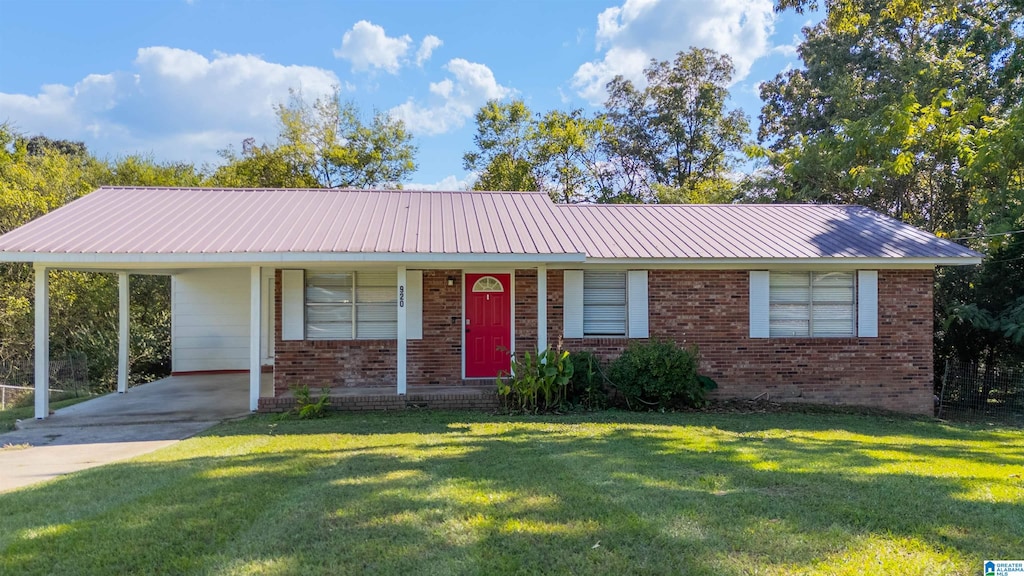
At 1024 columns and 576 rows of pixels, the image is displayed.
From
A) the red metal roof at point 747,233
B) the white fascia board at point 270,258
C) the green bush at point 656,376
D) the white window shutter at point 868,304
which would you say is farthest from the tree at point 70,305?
the white window shutter at point 868,304

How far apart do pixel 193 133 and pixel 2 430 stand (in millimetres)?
20148

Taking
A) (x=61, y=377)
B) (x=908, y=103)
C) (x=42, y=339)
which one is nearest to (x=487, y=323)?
(x=42, y=339)

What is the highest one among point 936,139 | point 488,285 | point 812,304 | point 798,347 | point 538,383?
point 936,139

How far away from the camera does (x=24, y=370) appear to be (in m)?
15.1

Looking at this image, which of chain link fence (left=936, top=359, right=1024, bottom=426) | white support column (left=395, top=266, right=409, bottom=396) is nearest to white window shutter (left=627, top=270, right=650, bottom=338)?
white support column (left=395, top=266, right=409, bottom=396)

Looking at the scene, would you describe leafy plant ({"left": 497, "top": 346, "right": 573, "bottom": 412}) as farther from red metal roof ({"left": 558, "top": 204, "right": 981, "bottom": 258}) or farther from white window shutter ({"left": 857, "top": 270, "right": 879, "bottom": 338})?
white window shutter ({"left": 857, "top": 270, "right": 879, "bottom": 338})

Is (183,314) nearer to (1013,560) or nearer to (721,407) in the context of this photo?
(721,407)

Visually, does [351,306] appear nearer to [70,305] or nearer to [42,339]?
[42,339]

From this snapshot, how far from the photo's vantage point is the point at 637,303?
33.6ft

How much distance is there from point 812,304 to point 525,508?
822 cm

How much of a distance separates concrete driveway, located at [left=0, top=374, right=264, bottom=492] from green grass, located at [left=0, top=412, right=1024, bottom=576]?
82 centimetres

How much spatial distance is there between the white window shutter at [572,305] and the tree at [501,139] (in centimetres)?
1680

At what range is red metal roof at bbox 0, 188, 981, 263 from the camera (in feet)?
28.2

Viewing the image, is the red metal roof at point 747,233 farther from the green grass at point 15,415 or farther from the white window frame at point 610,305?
the green grass at point 15,415
